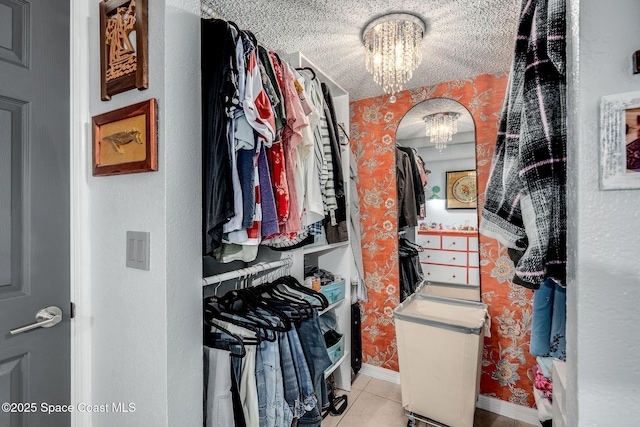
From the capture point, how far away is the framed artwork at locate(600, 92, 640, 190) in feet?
1.90

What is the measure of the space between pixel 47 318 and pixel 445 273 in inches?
90.6

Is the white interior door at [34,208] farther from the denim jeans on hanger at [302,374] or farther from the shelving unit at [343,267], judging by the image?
the shelving unit at [343,267]

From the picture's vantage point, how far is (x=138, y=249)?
3.27 feet

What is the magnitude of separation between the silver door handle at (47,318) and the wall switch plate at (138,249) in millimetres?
330

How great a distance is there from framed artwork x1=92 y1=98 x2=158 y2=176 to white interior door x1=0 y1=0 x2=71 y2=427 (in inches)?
5.4

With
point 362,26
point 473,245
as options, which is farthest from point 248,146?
point 473,245

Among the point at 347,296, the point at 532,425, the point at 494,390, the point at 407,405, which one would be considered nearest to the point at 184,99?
the point at 347,296

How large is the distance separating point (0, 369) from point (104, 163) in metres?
0.73

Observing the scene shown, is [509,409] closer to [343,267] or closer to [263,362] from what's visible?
[343,267]

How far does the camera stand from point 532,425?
2.01 m

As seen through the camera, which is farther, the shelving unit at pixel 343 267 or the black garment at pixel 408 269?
the black garment at pixel 408 269

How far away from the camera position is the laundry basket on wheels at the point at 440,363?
5.75 ft

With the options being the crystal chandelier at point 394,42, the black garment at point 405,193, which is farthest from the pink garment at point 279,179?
the black garment at point 405,193

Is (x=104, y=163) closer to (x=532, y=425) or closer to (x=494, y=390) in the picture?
(x=494, y=390)
